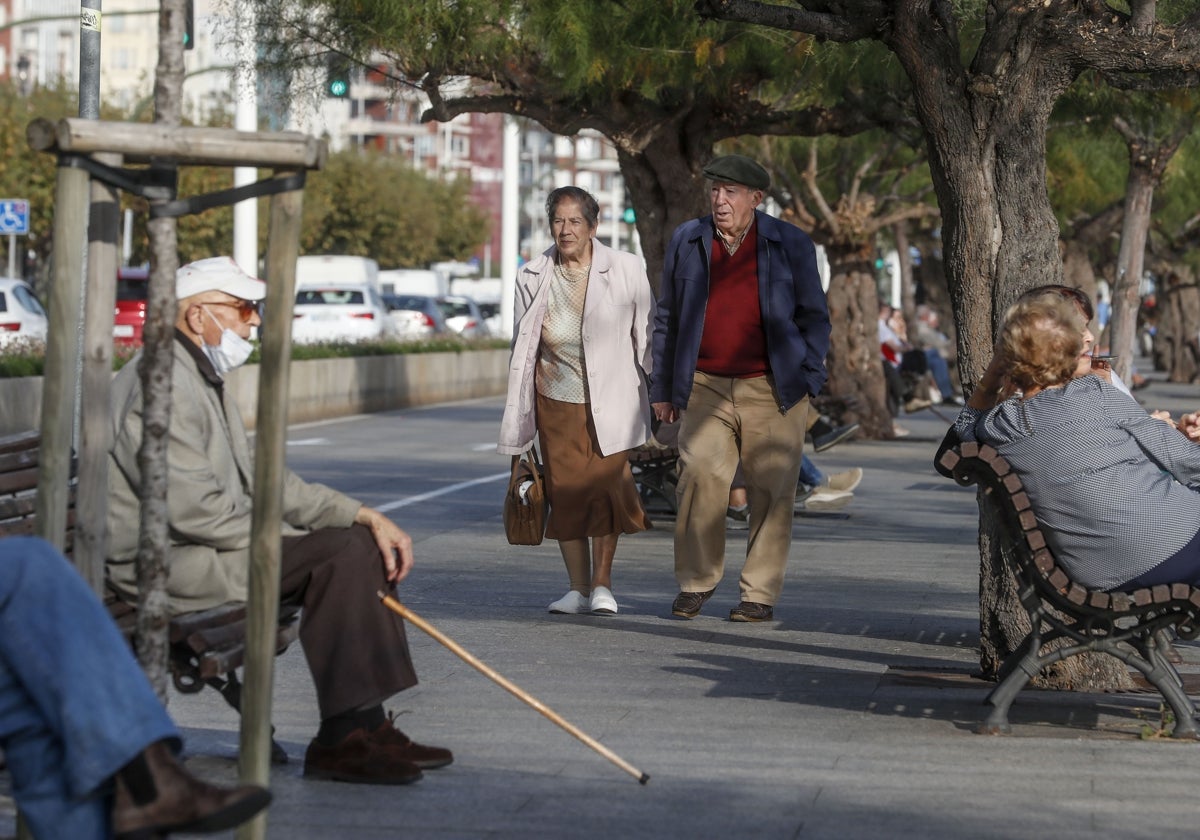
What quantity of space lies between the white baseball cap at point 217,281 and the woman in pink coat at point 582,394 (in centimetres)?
366

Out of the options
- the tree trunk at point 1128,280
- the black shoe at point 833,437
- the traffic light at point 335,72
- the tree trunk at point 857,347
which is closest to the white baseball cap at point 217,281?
the traffic light at point 335,72

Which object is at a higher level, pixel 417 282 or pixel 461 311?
pixel 417 282

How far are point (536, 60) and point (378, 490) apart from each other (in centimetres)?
330

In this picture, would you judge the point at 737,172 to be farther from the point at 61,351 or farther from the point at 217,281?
the point at 61,351

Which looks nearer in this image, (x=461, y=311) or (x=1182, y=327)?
(x=1182, y=327)

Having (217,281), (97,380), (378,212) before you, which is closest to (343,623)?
(217,281)

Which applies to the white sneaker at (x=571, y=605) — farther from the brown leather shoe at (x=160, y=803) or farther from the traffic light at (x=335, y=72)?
the traffic light at (x=335, y=72)

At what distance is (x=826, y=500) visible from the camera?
48.1ft

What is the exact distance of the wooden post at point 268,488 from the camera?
14.6ft

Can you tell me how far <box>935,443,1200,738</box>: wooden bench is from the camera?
6199 mm

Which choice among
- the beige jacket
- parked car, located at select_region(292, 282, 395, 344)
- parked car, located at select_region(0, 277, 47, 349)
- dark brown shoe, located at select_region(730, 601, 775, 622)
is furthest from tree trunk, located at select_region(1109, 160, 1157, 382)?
parked car, located at select_region(292, 282, 395, 344)

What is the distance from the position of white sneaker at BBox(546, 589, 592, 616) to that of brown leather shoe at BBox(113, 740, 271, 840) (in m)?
5.29

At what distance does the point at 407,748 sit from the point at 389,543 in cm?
55

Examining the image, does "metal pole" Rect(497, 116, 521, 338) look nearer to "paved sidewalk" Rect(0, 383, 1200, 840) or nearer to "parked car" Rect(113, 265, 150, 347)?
"parked car" Rect(113, 265, 150, 347)
